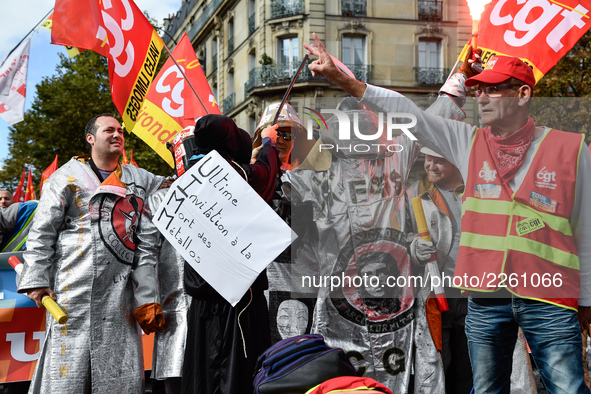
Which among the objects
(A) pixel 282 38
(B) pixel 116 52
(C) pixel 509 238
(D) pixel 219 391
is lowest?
(D) pixel 219 391

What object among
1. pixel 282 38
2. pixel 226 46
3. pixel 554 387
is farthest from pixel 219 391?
pixel 226 46

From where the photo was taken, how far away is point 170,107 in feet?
19.9

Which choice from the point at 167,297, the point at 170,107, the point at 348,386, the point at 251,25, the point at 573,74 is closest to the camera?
the point at 348,386

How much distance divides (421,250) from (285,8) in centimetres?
2597

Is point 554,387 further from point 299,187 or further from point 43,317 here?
point 43,317

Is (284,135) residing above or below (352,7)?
below

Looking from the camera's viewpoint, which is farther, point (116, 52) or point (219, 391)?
point (116, 52)

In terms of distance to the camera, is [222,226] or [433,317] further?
[433,317]

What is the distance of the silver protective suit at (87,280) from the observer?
3695mm

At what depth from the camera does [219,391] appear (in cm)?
342

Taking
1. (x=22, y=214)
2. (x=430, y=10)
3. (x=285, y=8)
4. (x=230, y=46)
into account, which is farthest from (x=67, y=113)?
(x=22, y=214)

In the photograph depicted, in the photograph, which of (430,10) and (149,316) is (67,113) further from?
(149,316)

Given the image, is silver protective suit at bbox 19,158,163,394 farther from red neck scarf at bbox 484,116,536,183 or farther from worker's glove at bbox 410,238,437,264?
red neck scarf at bbox 484,116,536,183

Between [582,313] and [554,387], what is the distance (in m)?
0.38
